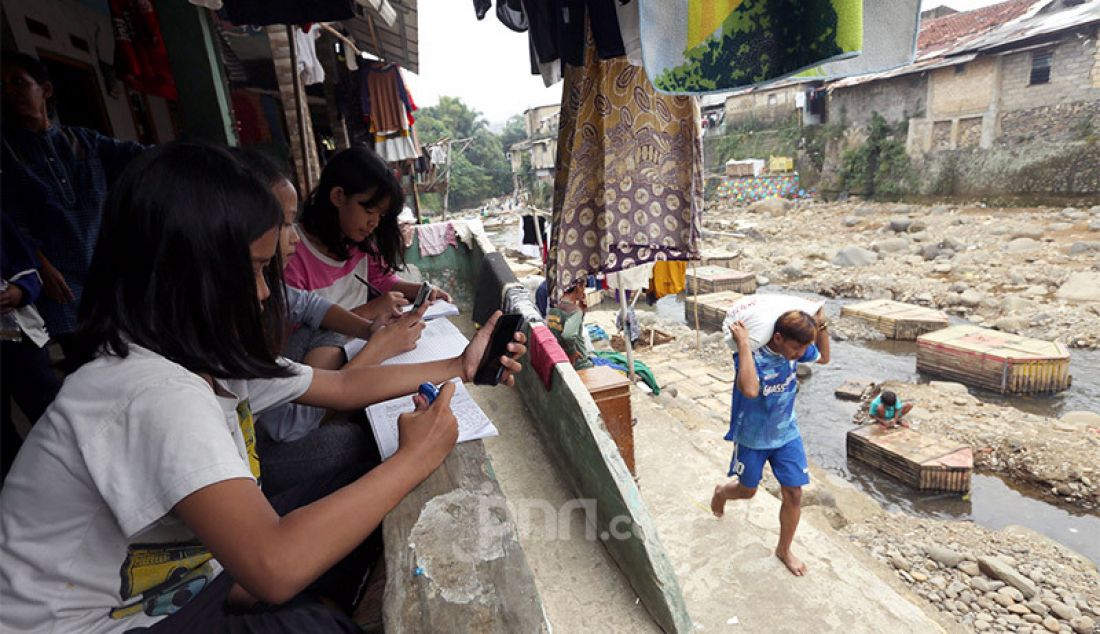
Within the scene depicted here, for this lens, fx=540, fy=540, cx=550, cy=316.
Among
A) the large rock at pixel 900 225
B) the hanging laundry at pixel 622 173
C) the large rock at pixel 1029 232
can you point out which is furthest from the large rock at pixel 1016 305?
the hanging laundry at pixel 622 173

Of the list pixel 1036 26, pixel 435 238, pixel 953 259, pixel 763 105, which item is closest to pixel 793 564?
pixel 435 238

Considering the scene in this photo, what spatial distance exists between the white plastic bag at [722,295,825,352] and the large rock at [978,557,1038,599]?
3.94 metres

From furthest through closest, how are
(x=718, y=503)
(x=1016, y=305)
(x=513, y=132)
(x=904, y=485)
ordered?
1. (x=513, y=132)
2. (x=1016, y=305)
3. (x=904, y=485)
4. (x=718, y=503)

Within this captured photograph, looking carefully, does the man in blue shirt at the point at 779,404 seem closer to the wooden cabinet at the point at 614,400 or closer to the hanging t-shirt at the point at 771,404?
the hanging t-shirt at the point at 771,404

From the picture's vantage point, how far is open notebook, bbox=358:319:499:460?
1.67 metres

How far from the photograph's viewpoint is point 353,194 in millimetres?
2516

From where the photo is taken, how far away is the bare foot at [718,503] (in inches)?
155

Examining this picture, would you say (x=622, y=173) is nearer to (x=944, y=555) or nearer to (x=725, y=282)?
(x=944, y=555)

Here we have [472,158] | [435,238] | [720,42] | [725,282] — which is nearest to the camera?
[720,42]

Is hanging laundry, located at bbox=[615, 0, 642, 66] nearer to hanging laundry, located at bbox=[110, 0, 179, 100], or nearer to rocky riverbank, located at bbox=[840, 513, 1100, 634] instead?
hanging laundry, located at bbox=[110, 0, 179, 100]

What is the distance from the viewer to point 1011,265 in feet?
51.0

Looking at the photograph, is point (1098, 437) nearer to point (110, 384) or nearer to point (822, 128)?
point (110, 384)

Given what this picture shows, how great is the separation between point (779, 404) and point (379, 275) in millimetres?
2583

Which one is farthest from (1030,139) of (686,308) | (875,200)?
(686,308)
